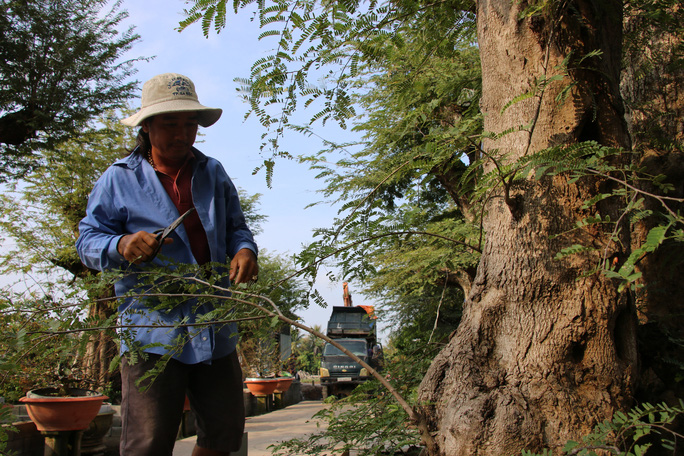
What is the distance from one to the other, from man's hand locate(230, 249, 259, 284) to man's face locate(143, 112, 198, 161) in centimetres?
53

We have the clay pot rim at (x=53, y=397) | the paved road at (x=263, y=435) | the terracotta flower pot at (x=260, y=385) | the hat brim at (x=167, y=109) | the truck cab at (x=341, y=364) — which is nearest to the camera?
the hat brim at (x=167, y=109)

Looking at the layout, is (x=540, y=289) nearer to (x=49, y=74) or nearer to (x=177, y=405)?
(x=177, y=405)

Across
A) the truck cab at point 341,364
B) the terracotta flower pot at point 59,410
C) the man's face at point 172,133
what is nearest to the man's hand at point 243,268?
the man's face at point 172,133

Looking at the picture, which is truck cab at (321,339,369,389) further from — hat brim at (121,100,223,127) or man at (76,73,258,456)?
hat brim at (121,100,223,127)

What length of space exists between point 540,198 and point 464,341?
24.7 inches

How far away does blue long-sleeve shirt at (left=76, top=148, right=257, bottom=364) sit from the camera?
72.9 inches

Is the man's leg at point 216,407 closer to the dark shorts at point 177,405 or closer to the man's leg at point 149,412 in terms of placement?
the dark shorts at point 177,405

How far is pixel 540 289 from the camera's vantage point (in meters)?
1.82

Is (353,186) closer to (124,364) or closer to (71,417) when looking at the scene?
(71,417)

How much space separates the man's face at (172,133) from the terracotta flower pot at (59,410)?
335cm

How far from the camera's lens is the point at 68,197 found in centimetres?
1145

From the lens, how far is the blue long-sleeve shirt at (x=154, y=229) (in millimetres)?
1851

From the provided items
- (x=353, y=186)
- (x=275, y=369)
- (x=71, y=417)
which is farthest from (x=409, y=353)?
(x=275, y=369)

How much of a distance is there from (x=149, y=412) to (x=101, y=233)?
0.71m
